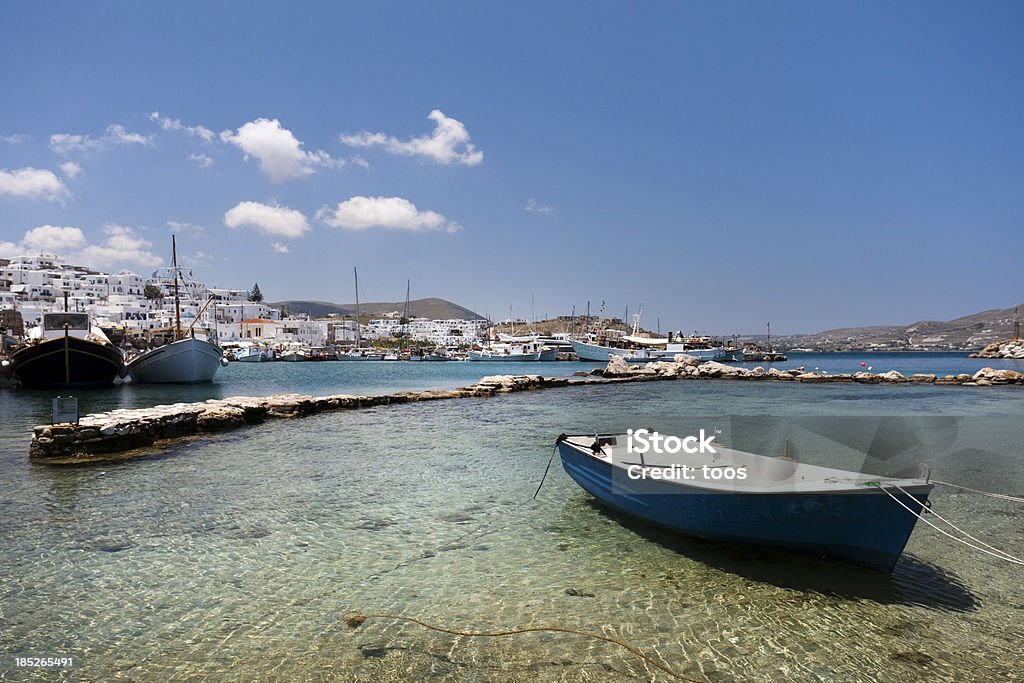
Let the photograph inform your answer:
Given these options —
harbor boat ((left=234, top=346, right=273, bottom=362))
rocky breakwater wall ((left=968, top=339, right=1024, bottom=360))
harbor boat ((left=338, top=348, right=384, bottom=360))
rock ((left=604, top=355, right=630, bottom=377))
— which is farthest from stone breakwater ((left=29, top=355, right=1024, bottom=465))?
rocky breakwater wall ((left=968, top=339, right=1024, bottom=360))

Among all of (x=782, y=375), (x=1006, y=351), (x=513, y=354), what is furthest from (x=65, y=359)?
(x=1006, y=351)

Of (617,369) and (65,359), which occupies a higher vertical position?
(65,359)

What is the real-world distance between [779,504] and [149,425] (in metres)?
17.6

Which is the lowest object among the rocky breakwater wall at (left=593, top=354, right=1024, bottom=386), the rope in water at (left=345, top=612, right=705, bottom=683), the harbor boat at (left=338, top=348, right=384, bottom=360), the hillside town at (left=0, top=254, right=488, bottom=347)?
the rocky breakwater wall at (left=593, top=354, right=1024, bottom=386)

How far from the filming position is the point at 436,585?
269 inches

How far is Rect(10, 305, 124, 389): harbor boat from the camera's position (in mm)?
36156

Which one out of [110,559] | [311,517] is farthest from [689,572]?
[110,559]

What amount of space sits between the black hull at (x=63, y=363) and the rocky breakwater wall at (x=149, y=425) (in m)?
22.4

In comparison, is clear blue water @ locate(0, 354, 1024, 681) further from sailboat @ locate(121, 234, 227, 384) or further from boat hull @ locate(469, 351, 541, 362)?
boat hull @ locate(469, 351, 541, 362)

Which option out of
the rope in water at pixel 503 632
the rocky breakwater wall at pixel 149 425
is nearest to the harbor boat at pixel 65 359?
the rocky breakwater wall at pixel 149 425

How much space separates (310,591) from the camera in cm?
662

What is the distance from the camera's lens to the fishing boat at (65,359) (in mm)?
36156

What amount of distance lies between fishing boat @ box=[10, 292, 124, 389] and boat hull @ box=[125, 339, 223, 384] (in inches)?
72.4

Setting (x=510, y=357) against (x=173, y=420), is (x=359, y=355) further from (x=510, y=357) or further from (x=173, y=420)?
(x=173, y=420)
